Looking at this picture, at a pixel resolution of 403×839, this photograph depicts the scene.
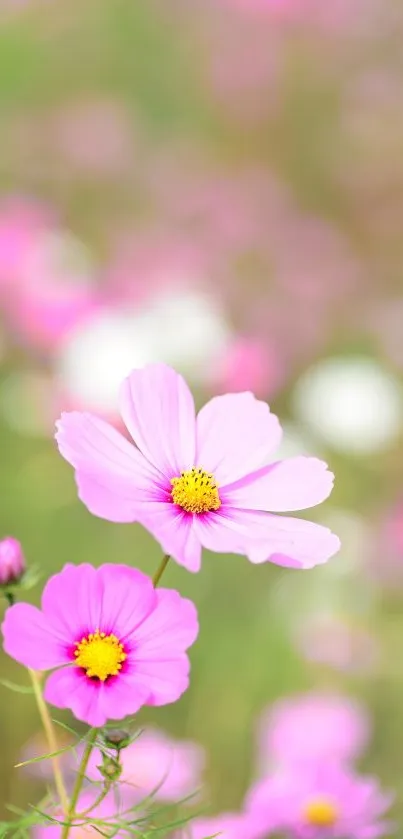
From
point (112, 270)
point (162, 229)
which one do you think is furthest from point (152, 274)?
point (162, 229)

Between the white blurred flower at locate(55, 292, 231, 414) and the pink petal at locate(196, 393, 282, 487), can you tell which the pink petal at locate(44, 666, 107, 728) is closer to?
the pink petal at locate(196, 393, 282, 487)

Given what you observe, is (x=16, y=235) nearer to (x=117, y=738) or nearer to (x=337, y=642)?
(x=337, y=642)

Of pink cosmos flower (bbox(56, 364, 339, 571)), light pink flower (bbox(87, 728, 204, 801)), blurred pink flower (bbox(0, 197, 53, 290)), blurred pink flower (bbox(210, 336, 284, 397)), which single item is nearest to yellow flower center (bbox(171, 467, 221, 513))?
pink cosmos flower (bbox(56, 364, 339, 571))

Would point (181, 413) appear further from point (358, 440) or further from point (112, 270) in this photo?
point (112, 270)

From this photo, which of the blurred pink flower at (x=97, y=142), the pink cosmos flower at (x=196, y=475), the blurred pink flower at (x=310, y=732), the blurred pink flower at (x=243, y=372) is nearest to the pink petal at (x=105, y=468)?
the pink cosmos flower at (x=196, y=475)

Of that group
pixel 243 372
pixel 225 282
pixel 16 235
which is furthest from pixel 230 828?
pixel 225 282

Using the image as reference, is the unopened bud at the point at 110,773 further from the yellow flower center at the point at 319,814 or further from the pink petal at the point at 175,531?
the yellow flower center at the point at 319,814
